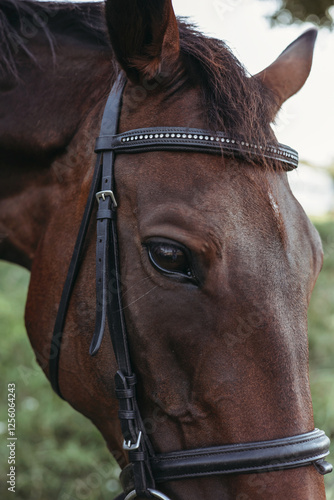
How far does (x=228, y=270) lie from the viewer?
55.2 inches

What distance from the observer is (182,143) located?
5.04 feet

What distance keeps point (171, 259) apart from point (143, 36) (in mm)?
728

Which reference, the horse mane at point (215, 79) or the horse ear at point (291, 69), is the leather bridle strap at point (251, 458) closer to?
the horse mane at point (215, 79)

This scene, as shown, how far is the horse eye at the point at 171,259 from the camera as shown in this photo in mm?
1433

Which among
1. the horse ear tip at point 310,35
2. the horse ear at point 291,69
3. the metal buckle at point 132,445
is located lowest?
the metal buckle at point 132,445

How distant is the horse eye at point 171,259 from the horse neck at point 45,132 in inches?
19.4

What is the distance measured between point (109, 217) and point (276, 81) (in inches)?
39.8

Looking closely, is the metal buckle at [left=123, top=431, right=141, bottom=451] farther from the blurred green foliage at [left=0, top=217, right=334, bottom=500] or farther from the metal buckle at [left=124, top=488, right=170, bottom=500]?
the blurred green foliage at [left=0, top=217, right=334, bottom=500]

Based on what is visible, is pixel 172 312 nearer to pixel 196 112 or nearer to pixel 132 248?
pixel 132 248

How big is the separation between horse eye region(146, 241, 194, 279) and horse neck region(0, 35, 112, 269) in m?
0.49

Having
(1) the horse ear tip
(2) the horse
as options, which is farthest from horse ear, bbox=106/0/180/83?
(1) the horse ear tip

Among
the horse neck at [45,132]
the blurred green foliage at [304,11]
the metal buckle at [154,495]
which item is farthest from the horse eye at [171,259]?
the blurred green foliage at [304,11]

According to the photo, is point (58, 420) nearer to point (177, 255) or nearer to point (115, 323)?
point (115, 323)

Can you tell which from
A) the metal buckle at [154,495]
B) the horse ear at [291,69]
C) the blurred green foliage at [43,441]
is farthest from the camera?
the blurred green foliage at [43,441]
